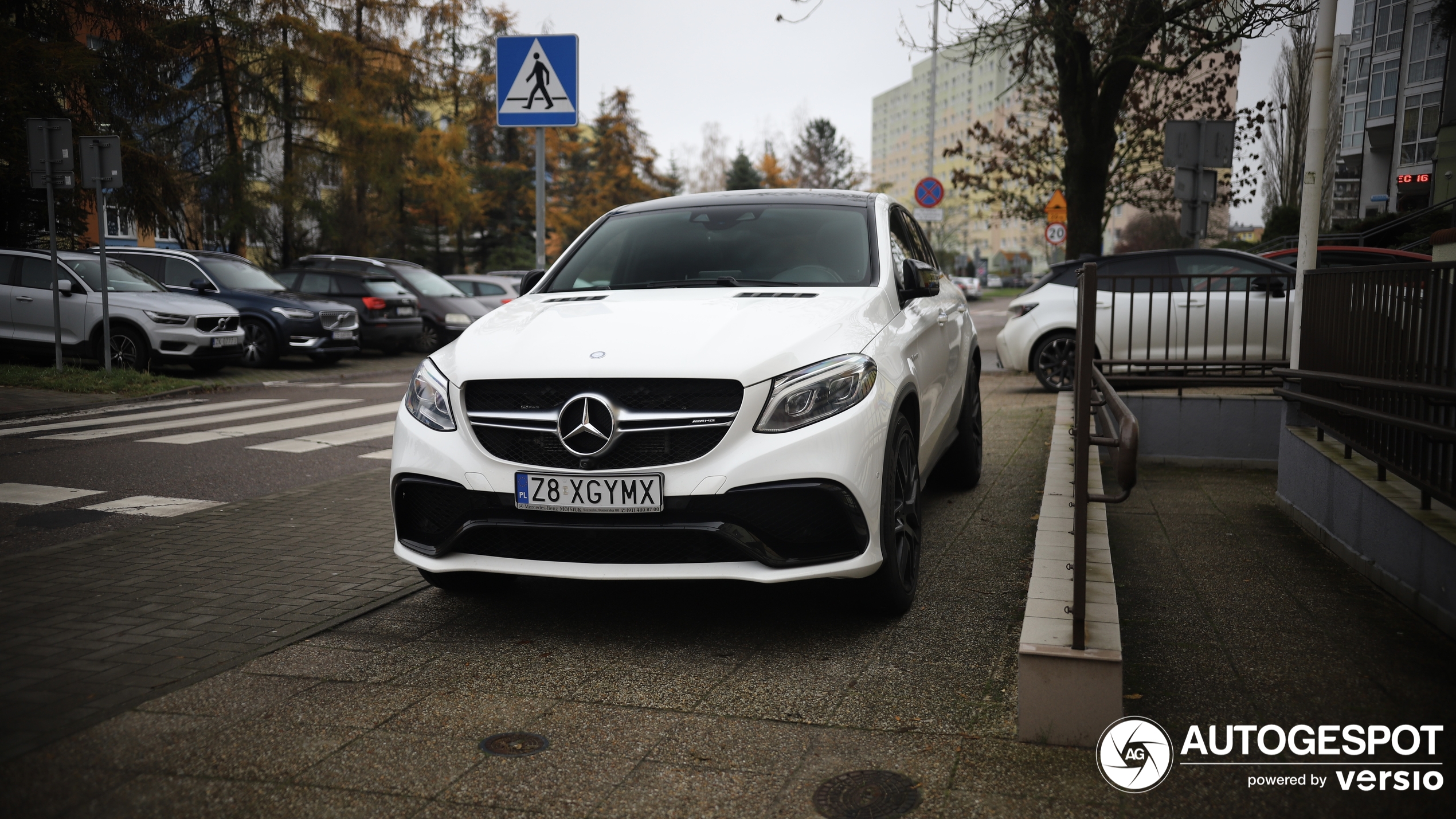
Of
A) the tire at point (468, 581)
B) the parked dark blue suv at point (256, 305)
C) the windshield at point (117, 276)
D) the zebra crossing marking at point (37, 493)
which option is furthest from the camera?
the parked dark blue suv at point (256, 305)

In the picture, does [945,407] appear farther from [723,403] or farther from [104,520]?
[104,520]

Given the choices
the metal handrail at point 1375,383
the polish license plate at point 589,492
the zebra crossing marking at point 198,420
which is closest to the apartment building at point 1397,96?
the metal handrail at point 1375,383

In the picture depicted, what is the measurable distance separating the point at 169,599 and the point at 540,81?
769 centimetres

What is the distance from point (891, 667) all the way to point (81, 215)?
20566 millimetres

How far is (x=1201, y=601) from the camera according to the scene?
15.5ft

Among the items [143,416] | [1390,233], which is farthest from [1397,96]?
[143,416]

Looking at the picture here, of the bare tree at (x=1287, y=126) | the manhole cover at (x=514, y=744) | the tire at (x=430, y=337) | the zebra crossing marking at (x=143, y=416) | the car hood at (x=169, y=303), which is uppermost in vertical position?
the bare tree at (x=1287, y=126)

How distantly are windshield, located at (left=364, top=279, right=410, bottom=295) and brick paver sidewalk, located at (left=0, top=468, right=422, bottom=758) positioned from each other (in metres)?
13.5

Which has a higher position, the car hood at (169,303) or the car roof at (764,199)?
the car roof at (764,199)

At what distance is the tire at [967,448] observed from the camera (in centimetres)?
686

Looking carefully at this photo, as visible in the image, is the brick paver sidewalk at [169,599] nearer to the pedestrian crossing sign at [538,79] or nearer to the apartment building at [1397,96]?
the pedestrian crossing sign at [538,79]

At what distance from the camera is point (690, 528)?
150 inches

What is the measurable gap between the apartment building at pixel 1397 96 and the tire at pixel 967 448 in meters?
3.53

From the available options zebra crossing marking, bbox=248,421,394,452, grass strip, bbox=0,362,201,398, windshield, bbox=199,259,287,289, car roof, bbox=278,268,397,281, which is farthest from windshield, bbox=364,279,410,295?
zebra crossing marking, bbox=248,421,394,452
